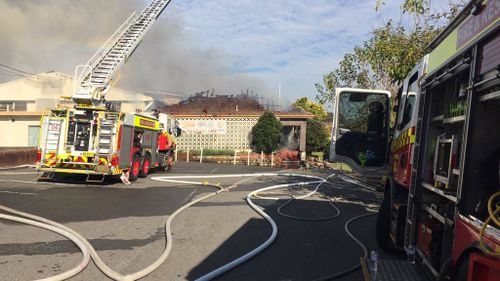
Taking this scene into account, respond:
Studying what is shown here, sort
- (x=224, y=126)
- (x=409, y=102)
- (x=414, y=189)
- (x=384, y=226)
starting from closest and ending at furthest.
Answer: (x=414, y=189) → (x=409, y=102) → (x=384, y=226) → (x=224, y=126)

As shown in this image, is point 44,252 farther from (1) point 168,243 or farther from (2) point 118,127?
(2) point 118,127

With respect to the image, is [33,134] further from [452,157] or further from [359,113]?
[452,157]

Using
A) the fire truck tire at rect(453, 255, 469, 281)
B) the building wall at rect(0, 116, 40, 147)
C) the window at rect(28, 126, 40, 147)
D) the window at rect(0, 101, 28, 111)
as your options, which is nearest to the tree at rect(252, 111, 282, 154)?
the window at rect(28, 126, 40, 147)

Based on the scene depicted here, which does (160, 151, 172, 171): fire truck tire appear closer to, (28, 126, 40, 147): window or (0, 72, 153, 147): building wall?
(0, 72, 153, 147): building wall

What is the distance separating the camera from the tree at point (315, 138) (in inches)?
1631

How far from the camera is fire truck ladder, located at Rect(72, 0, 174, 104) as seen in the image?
674 inches

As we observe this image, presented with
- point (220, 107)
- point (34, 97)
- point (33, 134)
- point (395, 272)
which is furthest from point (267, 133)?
point (395, 272)

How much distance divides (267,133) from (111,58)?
516 inches

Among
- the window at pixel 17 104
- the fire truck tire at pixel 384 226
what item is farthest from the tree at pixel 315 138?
the fire truck tire at pixel 384 226

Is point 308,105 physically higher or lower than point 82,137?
higher

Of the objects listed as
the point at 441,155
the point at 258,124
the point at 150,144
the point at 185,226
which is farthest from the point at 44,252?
the point at 258,124

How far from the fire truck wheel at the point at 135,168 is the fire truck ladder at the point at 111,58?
2566 mm

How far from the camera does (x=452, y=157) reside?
410 cm

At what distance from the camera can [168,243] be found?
6551 mm
